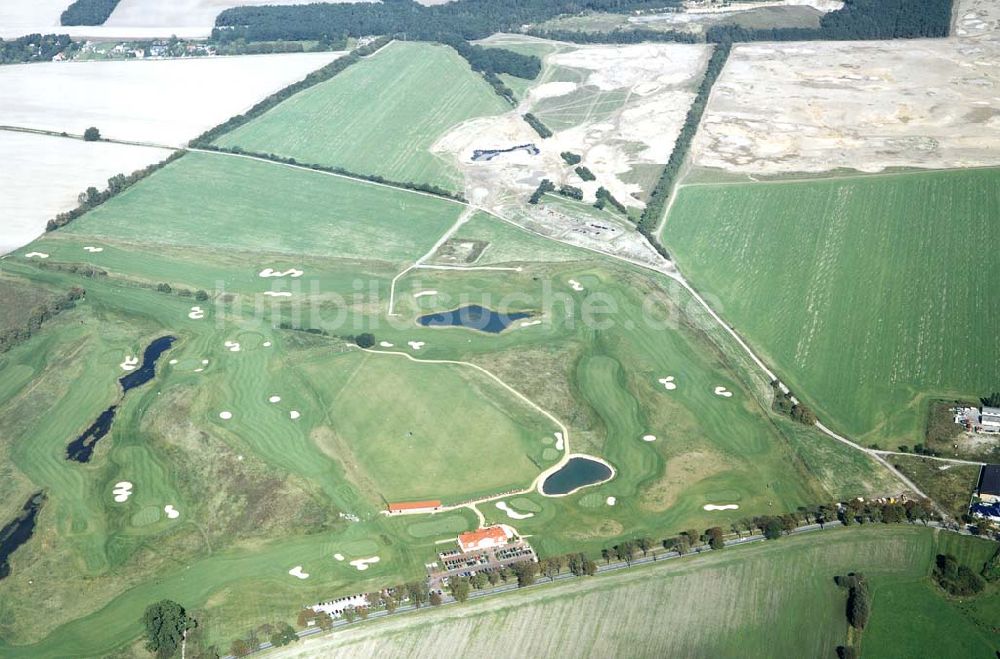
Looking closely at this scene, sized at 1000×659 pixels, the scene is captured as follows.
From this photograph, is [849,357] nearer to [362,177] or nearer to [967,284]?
[967,284]

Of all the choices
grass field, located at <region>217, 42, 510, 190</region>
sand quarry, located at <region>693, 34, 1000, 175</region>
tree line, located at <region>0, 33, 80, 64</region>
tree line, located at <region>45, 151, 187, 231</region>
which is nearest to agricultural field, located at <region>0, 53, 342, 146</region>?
tree line, located at <region>0, 33, 80, 64</region>

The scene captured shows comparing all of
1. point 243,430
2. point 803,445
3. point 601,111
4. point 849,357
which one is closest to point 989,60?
point 601,111

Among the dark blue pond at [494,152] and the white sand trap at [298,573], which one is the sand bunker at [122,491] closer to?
the white sand trap at [298,573]

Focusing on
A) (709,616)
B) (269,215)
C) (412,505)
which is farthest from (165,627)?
(269,215)

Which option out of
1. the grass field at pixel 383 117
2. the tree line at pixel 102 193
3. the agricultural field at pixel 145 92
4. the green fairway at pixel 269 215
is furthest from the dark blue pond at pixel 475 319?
the agricultural field at pixel 145 92

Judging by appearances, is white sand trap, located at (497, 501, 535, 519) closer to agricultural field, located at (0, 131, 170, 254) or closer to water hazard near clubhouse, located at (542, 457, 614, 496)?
water hazard near clubhouse, located at (542, 457, 614, 496)

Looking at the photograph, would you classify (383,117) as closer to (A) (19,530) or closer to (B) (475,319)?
(B) (475,319)
